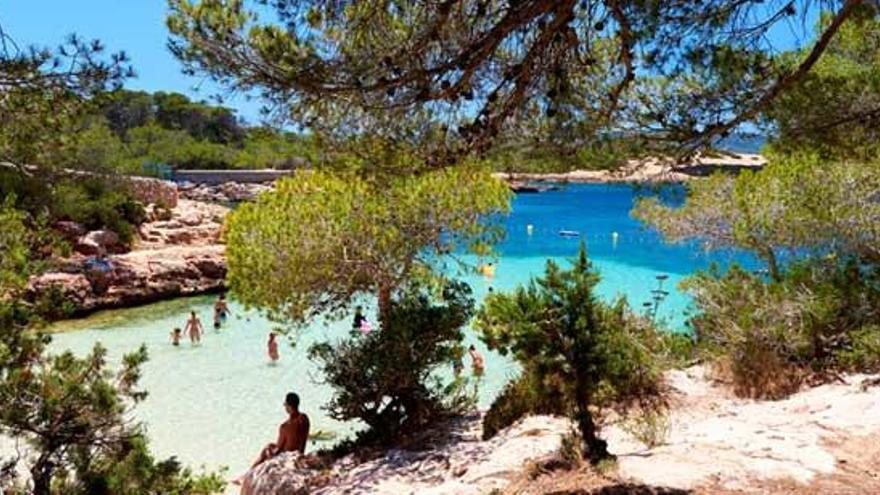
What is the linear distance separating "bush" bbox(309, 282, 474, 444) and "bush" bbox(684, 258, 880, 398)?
3178 millimetres

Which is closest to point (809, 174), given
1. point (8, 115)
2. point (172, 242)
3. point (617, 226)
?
point (8, 115)

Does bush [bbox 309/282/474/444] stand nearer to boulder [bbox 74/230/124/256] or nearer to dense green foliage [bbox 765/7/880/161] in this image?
dense green foliage [bbox 765/7/880/161]

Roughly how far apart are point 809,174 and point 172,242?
846 inches

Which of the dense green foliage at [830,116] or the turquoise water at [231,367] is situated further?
the turquoise water at [231,367]

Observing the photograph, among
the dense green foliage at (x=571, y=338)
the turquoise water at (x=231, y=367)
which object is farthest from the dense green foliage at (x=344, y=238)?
the dense green foliage at (x=571, y=338)

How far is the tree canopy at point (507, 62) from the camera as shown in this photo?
4.56 m

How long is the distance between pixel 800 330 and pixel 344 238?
18.0 ft

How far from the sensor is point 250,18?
5449 mm

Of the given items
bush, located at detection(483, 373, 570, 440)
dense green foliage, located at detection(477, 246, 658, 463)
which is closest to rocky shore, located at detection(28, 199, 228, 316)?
bush, located at detection(483, 373, 570, 440)

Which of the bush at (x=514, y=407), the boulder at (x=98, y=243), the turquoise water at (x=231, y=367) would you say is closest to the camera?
the bush at (x=514, y=407)

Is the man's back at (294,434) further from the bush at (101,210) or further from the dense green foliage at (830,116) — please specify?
the bush at (101,210)

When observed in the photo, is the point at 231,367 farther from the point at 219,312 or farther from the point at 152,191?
the point at 152,191

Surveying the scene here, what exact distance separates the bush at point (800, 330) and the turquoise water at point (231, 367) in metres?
1.57

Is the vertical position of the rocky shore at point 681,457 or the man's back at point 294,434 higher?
the rocky shore at point 681,457
